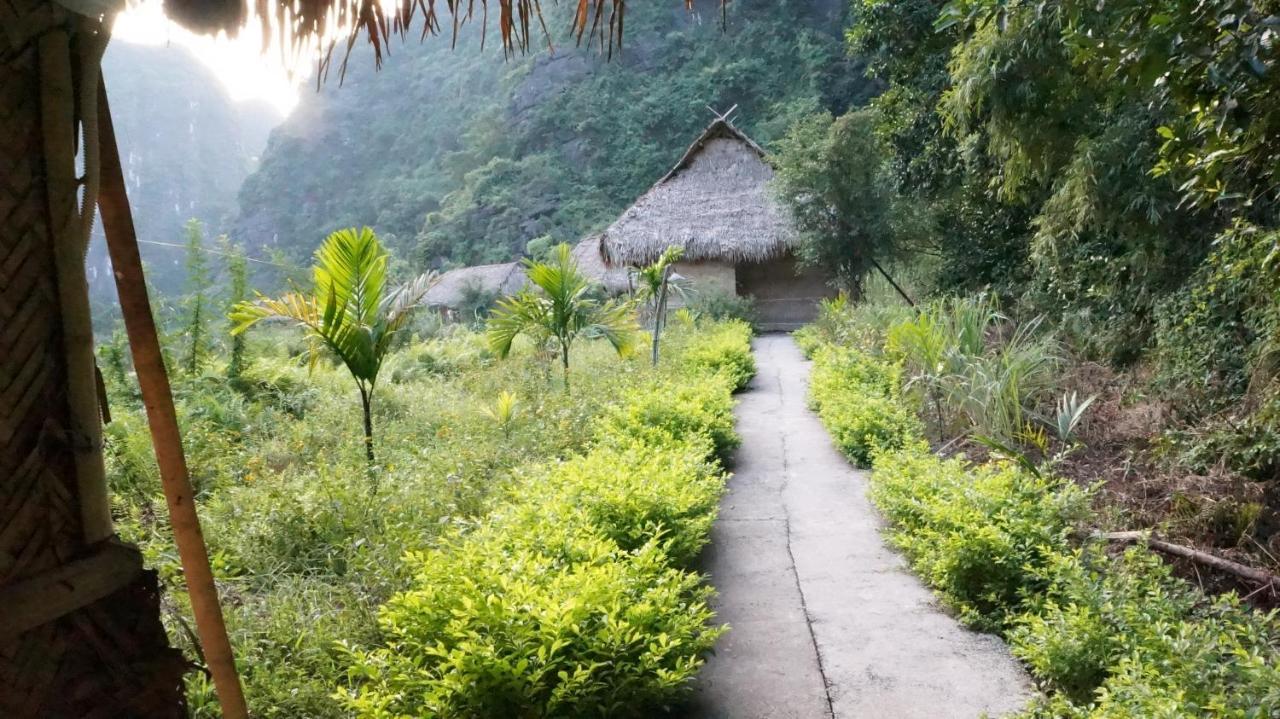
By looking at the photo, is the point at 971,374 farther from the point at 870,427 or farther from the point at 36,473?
the point at 36,473

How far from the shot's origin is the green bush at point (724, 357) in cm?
938

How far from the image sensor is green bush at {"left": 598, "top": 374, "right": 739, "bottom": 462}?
554cm

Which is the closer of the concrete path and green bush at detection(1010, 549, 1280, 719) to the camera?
green bush at detection(1010, 549, 1280, 719)

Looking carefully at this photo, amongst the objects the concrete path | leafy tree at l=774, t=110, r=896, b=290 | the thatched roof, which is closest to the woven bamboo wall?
the concrete path

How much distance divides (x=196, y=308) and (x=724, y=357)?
23.3 ft

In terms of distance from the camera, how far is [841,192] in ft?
47.5

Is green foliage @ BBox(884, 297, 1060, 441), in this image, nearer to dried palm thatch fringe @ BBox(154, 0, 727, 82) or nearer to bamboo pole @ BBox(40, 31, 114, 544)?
dried palm thatch fringe @ BBox(154, 0, 727, 82)

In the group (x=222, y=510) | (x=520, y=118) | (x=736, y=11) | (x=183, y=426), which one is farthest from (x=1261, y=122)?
(x=520, y=118)

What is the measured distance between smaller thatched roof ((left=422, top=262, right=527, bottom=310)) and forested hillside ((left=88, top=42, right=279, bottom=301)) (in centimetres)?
1241

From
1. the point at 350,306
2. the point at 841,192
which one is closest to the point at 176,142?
the point at 841,192

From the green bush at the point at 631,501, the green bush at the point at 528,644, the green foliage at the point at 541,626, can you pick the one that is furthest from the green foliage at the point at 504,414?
the green bush at the point at 528,644

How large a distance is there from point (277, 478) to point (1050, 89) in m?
7.24

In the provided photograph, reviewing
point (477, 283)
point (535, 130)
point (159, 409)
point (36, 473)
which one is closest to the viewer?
point (36, 473)

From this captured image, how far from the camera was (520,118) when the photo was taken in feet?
108
